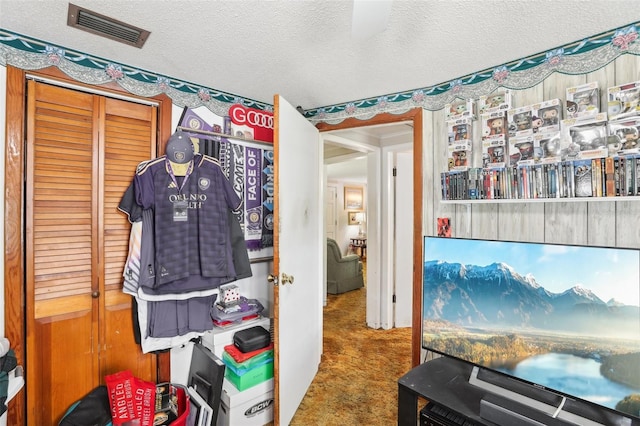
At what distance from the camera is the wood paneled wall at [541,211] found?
Answer: 1.53 meters

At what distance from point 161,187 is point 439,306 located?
5.57 ft

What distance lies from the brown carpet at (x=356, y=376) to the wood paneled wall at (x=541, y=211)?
122cm

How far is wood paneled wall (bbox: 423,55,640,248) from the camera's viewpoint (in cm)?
153

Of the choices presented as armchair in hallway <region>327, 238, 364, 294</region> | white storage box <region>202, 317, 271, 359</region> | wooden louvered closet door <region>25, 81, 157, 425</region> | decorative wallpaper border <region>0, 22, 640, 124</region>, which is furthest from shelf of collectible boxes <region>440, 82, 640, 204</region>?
armchair in hallway <region>327, 238, 364, 294</region>

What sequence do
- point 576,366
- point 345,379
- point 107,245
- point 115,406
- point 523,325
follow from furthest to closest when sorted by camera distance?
point 345,379 → point 107,245 → point 115,406 → point 523,325 → point 576,366

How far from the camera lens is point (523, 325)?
138 cm

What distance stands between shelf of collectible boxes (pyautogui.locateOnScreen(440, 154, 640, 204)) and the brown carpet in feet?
4.79

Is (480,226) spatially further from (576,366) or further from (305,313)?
(305,313)

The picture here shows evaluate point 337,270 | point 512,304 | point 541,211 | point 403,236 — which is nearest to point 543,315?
point 512,304

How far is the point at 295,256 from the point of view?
6.81 ft

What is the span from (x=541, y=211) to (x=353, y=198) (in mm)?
6741

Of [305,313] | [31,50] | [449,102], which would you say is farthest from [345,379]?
[31,50]

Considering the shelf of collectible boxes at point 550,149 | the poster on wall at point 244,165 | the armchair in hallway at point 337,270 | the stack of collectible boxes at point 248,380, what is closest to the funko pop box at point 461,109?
the shelf of collectible boxes at point 550,149

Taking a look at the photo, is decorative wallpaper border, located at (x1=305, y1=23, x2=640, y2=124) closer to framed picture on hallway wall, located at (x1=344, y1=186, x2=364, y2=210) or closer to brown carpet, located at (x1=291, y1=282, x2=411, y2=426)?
brown carpet, located at (x1=291, y1=282, x2=411, y2=426)
